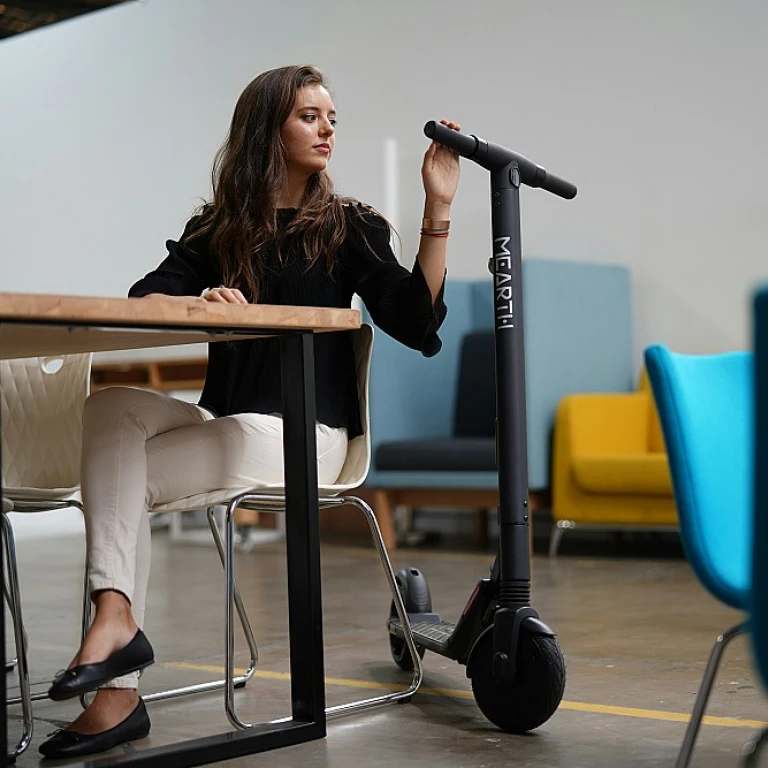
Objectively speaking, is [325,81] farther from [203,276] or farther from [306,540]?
[306,540]

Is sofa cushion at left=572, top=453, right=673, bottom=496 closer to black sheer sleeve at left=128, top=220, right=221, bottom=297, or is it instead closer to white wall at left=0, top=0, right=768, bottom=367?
white wall at left=0, top=0, right=768, bottom=367

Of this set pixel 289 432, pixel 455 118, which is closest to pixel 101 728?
pixel 289 432

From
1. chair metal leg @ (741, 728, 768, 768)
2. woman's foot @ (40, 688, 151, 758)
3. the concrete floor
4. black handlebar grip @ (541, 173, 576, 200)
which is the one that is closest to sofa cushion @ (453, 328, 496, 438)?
the concrete floor

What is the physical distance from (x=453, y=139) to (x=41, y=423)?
3.54ft

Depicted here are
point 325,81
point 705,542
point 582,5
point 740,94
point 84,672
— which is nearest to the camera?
point 705,542

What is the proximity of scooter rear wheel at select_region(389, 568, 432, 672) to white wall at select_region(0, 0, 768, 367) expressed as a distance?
2.92 metres

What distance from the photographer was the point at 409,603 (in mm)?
2701

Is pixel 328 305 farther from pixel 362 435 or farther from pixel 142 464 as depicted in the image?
pixel 142 464

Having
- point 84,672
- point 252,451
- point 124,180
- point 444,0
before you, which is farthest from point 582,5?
point 84,672

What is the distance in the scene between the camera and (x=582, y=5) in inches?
232

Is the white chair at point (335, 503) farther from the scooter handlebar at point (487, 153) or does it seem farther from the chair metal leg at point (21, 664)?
the scooter handlebar at point (487, 153)

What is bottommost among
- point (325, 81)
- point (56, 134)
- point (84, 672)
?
point (84, 672)

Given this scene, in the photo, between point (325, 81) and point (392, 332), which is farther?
point (325, 81)

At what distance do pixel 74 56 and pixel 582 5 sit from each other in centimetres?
343
